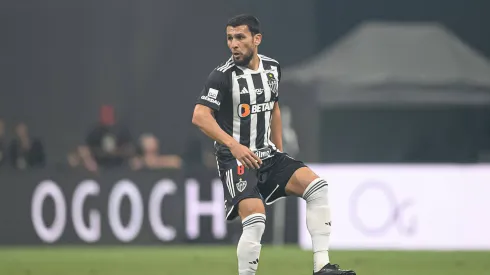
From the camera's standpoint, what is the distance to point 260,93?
10062 mm

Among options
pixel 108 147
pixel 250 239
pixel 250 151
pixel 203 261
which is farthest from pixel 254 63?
pixel 108 147

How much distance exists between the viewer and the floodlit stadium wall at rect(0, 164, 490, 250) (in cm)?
1808

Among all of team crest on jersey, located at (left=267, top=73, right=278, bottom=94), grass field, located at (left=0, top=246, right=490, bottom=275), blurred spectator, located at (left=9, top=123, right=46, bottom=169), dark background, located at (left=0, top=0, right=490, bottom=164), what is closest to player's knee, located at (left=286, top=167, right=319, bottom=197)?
team crest on jersey, located at (left=267, top=73, right=278, bottom=94)

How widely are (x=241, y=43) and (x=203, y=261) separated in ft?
18.7

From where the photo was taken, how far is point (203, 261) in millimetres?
15156

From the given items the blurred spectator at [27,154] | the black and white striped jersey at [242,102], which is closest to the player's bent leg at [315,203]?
the black and white striped jersey at [242,102]

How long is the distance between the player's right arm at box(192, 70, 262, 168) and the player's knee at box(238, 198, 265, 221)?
0.26m

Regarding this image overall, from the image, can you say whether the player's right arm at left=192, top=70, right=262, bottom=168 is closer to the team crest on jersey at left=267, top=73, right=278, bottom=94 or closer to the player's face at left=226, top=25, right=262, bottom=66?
the player's face at left=226, top=25, right=262, bottom=66

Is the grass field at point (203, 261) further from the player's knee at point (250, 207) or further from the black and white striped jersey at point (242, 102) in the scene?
the player's knee at point (250, 207)

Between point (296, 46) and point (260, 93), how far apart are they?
17.0 m

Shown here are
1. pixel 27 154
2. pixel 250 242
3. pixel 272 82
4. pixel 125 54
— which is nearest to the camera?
pixel 250 242

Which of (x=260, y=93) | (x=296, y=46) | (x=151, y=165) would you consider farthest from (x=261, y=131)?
(x=296, y=46)

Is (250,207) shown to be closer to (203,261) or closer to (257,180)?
(257,180)

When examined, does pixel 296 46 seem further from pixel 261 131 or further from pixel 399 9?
pixel 261 131
